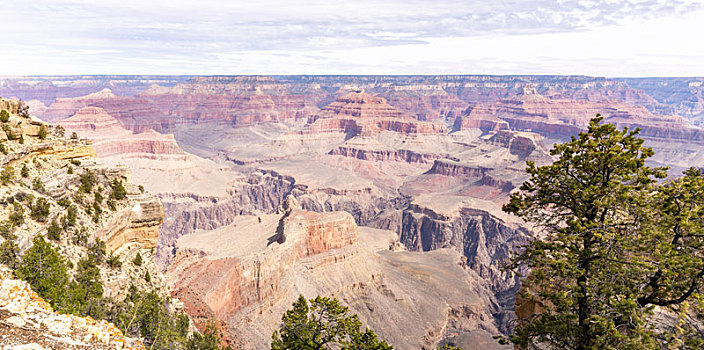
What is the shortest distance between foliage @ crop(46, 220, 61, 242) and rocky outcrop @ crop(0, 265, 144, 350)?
→ 30.7 ft

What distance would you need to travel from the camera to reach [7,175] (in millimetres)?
21609

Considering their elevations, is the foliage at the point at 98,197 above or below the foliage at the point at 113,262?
above

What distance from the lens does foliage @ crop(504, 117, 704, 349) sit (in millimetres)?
11672

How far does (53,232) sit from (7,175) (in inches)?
174

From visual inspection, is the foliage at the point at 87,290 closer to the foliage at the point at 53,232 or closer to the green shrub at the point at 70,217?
the foliage at the point at 53,232

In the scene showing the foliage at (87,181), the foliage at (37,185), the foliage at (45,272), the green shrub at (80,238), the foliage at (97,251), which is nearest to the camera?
the foliage at (45,272)

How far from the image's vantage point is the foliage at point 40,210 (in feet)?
68.8

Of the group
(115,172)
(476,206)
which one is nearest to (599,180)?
(115,172)

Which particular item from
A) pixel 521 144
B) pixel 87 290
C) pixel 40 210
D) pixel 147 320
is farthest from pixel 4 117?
pixel 521 144

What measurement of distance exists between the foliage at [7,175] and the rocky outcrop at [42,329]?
474 inches

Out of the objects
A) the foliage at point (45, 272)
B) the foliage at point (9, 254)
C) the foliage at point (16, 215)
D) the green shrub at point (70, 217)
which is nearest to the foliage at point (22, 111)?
the green shrub at point (70, 217)

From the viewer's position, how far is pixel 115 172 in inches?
1123

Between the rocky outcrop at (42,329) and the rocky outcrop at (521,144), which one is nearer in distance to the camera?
the rocky outcrop at (42,329)

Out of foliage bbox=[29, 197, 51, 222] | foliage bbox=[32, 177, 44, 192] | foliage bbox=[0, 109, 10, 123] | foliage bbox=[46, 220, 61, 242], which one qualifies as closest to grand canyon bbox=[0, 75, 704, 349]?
foliage bbox=[32, 177, 44, 192]
